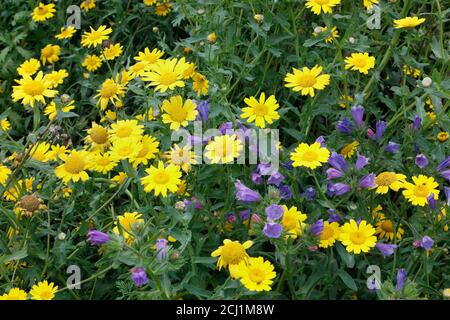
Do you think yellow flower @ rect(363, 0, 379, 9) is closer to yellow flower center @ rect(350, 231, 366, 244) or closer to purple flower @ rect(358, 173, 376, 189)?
purple flower @ rect(358, 173, 376, 189)

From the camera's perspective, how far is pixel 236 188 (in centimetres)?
187

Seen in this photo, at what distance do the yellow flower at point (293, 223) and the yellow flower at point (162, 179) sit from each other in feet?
0.98

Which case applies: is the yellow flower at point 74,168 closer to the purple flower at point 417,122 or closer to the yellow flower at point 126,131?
the yellow flower at point 126,131

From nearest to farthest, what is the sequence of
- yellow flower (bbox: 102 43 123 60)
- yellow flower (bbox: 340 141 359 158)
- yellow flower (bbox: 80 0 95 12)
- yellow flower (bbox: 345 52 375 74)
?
yellow flower (bbox: 340 141 359 158) → yellow flower (bbox: 345 52 375 74) → yellow flower (bbox: 102 43 123 60) → yellow flower (bbox: 80 0 95 12)

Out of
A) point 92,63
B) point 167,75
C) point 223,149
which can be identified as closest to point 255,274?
point 223,149

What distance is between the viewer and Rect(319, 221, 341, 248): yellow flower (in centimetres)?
184

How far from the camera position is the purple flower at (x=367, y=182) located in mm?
1894

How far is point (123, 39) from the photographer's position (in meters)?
3.22

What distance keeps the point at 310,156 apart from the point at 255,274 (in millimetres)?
397

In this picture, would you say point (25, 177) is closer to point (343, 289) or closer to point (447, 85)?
point (343, 289)

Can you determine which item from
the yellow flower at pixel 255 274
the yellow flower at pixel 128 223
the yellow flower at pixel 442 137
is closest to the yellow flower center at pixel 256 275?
the yellow flower at pixel 255 274

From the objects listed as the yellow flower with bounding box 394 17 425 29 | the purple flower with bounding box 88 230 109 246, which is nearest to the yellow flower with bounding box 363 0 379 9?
the yellow flower with bounding box 394 17 425 29

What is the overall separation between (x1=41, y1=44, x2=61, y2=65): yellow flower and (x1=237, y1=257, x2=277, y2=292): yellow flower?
1756 mm
